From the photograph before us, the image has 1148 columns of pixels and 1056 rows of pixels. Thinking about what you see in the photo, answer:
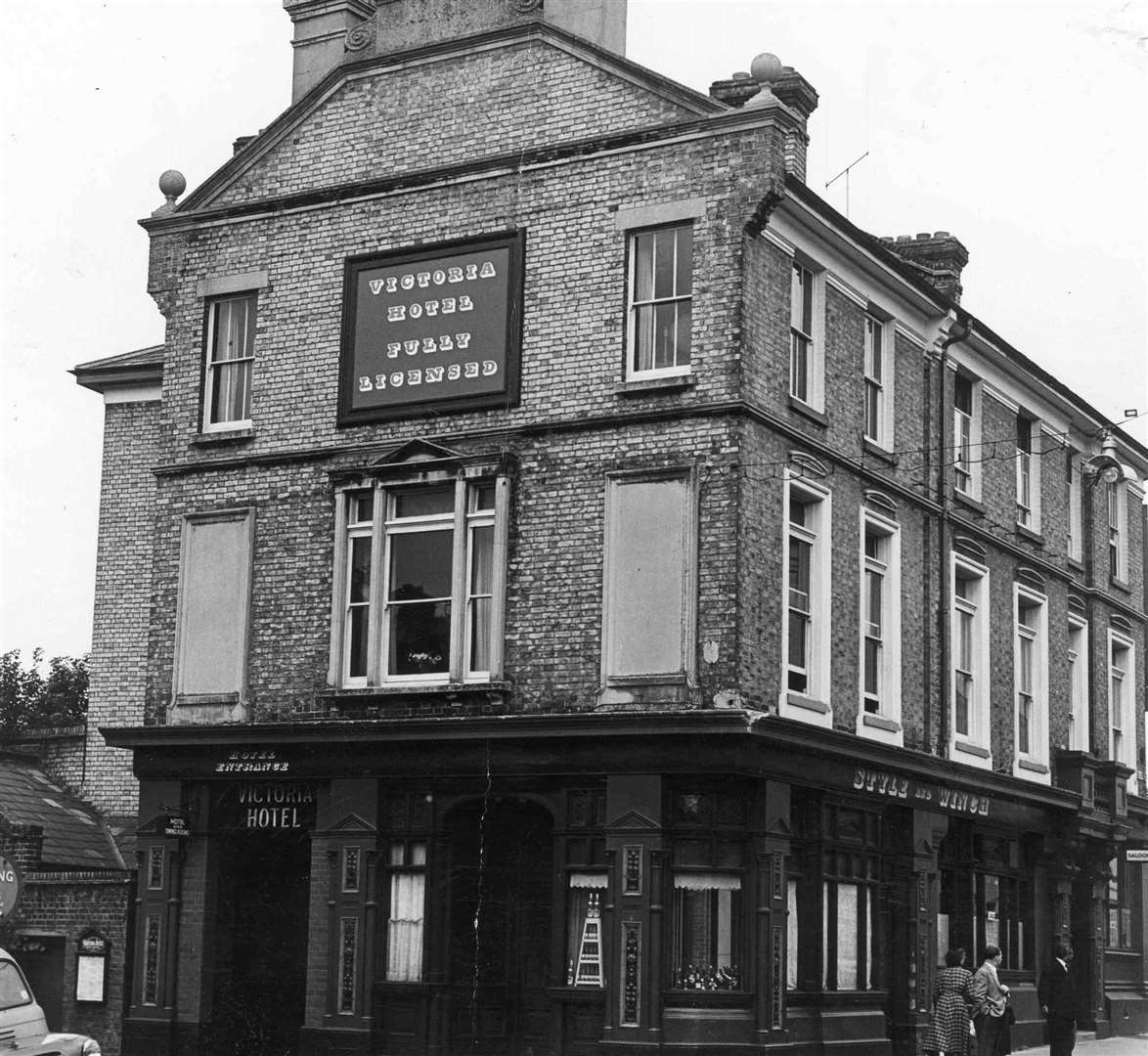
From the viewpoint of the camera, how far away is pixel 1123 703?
34.7 metres

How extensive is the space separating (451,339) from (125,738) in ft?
21.8

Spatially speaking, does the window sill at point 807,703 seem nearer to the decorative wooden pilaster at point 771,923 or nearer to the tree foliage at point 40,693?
the decorative wooden pilaster at point 771,923

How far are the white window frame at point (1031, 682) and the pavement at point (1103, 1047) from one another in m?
3.91

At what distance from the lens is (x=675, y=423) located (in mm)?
22812

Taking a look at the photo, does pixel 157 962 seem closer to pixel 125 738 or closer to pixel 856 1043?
pixel 125 738

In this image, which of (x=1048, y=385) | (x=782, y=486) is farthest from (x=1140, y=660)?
(x=782, y=486)

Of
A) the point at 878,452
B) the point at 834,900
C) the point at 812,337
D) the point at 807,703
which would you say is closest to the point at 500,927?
the point at 834,900

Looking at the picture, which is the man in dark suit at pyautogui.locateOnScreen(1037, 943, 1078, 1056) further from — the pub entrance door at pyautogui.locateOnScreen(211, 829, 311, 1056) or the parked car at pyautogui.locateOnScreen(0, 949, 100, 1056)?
the parked car at pyautogui.locateOnScreen(0, 949, 100, 1056)

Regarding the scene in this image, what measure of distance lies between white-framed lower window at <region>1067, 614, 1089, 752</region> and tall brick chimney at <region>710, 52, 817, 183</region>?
10948 mm

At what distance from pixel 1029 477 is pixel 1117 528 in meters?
4.66

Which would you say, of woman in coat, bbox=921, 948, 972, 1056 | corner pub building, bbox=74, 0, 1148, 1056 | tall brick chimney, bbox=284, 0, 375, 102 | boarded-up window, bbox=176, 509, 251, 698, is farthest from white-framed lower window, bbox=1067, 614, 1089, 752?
tall brick chimney, bbox=284, 0, 375, 102

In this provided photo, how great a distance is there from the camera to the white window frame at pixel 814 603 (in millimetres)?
23266

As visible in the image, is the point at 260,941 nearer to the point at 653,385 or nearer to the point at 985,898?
the point at 653,385

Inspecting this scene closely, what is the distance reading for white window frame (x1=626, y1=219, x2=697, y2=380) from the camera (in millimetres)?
23062
